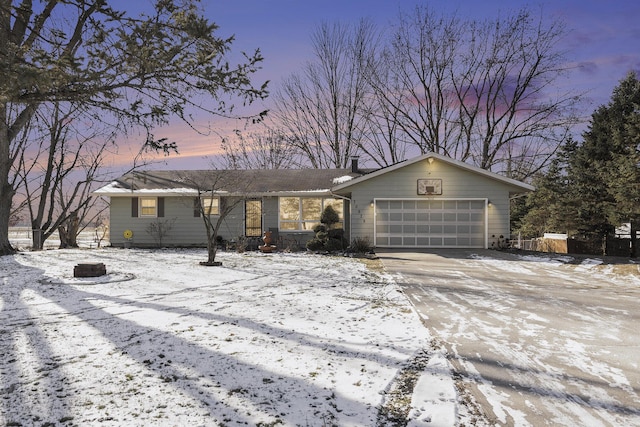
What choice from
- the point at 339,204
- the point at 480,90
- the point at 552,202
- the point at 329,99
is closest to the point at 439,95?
the point at 480,90

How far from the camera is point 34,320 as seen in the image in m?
5.04

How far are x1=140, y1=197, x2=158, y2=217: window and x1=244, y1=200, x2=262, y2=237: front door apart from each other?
13.6 ft

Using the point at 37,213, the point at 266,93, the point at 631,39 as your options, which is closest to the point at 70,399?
the point at 266,93

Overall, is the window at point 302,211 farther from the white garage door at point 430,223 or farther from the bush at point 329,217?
the white garage door at point 430,223

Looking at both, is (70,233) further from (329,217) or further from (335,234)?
(335,234)

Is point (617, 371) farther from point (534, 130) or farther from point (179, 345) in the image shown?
point (534, 130)

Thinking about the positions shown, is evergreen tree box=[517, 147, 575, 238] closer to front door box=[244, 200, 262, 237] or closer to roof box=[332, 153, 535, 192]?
roof box=[332, 153, 535, 192]

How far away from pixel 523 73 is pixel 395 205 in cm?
→ 1683

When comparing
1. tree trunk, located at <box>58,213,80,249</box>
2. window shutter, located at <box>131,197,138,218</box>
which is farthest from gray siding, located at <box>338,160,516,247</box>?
tree trunk, located at <box>58,213,80,249</box>

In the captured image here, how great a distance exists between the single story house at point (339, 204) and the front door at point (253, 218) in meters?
0.05

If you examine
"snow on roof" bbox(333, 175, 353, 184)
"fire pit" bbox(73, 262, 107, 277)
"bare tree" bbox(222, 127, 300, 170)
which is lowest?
"fire pit" bbox(73, 262, 107, 277)

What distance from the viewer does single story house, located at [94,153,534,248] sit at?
613 inches

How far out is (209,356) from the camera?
3.67 m

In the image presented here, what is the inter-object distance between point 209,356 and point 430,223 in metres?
13.4
